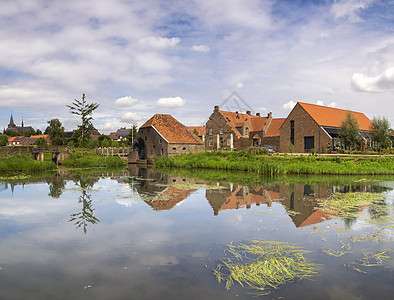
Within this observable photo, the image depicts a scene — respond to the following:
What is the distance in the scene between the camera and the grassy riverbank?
2675 centimetres

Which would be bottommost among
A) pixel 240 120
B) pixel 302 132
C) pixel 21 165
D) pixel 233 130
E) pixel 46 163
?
pixel 21 165

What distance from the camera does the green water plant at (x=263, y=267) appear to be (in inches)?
228

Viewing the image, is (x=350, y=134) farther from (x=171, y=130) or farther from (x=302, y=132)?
(x=171, y=130)

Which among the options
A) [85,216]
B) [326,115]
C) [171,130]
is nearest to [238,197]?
[85,216]

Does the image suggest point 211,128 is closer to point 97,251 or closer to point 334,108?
point 334,108

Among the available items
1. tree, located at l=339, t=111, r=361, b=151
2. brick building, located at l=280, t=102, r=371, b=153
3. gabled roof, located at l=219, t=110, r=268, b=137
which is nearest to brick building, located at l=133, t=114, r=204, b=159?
gabled roof, located at l=219, t=110, r=268, b=137

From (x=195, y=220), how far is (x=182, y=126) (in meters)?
40.3

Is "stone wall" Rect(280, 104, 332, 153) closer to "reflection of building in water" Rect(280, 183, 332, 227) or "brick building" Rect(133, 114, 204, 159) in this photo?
"brick building" Rect(133, 114, 204, 159)

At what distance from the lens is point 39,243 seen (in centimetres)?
824

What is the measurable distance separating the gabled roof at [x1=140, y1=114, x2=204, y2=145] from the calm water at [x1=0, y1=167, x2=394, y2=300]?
31361 millimetres

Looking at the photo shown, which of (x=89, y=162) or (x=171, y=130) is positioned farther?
(x=171, y=130)

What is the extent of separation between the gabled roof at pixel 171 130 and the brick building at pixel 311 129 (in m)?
13.9

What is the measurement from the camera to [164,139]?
45562 millimetres

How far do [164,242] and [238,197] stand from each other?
794 centimetres
